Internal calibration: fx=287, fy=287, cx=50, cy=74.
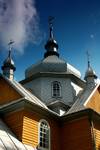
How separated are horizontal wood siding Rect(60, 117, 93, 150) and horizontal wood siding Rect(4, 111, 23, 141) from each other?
140 inches

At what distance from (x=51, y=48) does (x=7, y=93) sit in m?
10.7

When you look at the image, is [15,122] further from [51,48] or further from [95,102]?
[51,48]

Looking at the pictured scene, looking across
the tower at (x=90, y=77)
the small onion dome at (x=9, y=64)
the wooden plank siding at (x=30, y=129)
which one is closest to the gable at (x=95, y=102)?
the tower at (x=90, y=77)

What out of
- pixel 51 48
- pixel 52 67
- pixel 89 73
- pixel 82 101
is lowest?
pixel 82 101

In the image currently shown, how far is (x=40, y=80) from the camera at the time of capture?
24703 millimetres

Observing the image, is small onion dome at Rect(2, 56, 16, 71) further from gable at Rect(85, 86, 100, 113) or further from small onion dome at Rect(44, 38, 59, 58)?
gable at Rect(85, 86, 100, 113)

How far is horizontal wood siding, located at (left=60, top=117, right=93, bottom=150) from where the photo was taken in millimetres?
18250

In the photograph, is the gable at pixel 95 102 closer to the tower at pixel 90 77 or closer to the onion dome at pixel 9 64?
the tower at pixel 90 77

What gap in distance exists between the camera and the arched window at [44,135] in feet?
59.8

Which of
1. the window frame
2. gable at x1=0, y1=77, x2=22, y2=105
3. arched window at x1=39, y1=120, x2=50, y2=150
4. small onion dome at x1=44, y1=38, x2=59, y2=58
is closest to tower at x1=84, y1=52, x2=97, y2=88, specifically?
the window frame

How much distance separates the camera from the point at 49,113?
1939 centimetres

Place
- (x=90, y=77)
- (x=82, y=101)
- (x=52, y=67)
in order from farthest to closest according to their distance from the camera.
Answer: (x=90, y=77), (x=52, y=67), (x=82, y=101)

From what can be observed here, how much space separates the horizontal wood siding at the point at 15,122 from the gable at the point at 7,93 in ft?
4.95

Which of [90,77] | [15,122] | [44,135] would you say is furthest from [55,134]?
[90,77]
